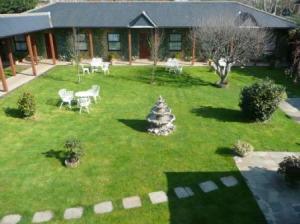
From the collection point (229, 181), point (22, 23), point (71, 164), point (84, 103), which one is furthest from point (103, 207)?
point (22, 23)

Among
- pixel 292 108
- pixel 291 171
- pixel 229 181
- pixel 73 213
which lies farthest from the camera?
pixel 292 108

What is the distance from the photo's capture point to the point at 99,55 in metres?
27.4

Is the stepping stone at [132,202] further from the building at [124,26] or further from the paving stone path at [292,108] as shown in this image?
the building at [124,26]

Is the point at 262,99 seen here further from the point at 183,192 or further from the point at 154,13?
the point at 154,13

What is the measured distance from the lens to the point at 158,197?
9.27m

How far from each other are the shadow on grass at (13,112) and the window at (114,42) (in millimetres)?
12912

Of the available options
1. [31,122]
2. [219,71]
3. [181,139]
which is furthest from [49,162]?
[219,71]

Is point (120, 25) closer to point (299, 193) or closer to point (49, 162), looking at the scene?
point (49, 162)

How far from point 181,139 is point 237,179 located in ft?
11.1

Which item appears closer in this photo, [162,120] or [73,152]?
[73,152]

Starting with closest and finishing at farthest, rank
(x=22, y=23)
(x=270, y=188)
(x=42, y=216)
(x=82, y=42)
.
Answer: (x=42, y=216) → (x=270, y=188) → (x=22, y=23) → (x=82, y=42)

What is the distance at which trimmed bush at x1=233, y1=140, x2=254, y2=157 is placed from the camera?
11.5 meters

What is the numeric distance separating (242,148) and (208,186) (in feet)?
8.54

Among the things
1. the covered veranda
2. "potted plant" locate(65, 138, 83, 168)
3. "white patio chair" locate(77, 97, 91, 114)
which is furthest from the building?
"potted plant" locate(65, 138, 83, 168)
